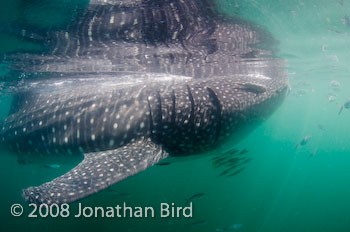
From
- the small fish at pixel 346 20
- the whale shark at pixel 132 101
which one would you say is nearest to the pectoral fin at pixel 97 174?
the whale shark at pixel 132 101

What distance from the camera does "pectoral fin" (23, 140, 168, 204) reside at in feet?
11.3

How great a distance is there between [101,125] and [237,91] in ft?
12.9

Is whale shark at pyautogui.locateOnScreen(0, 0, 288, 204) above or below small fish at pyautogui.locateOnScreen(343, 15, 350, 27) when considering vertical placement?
below

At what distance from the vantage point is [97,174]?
400cm

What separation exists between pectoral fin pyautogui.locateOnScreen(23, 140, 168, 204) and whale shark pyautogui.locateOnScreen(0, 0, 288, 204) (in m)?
0.02

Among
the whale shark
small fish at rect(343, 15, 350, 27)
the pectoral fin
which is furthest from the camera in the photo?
small fish at rect(343, 15, 350, 27)

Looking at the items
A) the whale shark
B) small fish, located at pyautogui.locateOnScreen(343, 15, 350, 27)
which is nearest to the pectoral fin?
the whale shark

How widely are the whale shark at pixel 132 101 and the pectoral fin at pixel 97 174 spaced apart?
18 millimetres

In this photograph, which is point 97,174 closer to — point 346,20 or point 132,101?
point 132,101

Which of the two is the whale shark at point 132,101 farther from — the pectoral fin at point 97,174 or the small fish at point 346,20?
the small fish at point 346,20

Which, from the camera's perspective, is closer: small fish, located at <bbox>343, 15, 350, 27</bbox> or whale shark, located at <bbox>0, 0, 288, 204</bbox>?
whale shark, located at <bbox>0, 0, 288, 204</bbox>

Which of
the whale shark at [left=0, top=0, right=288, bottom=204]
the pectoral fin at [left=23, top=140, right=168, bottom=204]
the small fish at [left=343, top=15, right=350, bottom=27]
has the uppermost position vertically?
the small fish at [left=343, top=15, right=350, bottom=27]

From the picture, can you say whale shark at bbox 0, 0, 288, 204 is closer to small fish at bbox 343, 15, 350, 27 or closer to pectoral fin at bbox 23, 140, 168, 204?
pectoral fin at bbox 23, 140, 168, 204

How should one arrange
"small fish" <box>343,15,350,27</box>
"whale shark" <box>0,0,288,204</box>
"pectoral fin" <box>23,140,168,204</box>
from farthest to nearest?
"small fish" <box>343,15,350,27</box>, "whale shark" <box>0,0,288,204</box>, "pectoral fin" <box>23,140,168,204</box>
